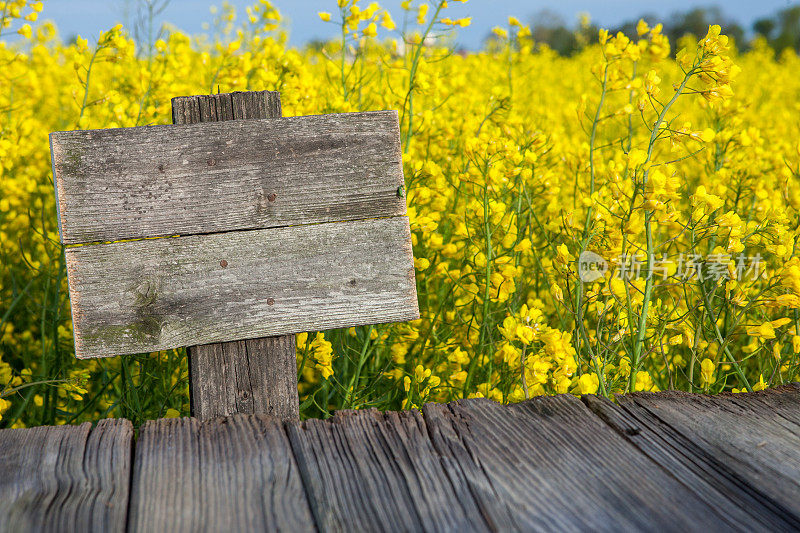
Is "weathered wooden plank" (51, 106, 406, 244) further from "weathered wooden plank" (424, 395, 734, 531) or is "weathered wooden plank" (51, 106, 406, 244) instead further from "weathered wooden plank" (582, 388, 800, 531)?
"weathered wooden plank" (582, 388, 800, 531)

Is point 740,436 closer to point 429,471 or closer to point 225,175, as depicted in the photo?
point 429,471

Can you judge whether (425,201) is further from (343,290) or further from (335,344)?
(343,290)

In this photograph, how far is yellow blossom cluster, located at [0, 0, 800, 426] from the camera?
1.57 meters

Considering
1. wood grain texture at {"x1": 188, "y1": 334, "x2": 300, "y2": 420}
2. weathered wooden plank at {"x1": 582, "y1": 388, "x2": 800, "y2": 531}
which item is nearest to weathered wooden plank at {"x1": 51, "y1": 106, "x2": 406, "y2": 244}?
wood grain texture at {"x1": 188, "y1": 334, "x2": 300, "y2": 420}

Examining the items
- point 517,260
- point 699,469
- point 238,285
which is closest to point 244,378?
point 238,285

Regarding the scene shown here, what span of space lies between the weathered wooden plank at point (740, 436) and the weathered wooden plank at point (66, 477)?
31.2 inches

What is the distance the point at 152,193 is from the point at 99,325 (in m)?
0.24

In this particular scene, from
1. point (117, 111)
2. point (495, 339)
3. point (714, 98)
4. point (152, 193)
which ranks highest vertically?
point (117, 111)

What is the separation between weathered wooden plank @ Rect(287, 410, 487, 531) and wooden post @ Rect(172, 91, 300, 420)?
242 millimetres

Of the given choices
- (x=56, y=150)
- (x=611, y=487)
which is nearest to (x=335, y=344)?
Answer: (x=56, y=150)

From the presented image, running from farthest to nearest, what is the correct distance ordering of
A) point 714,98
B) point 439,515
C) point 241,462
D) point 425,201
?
1. point 425,201
2. point 714,98
3. point 241,462
4. point 439,515

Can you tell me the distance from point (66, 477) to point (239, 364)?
16.2 inches

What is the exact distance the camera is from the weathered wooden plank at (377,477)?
92cm

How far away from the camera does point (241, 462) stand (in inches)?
41.5
